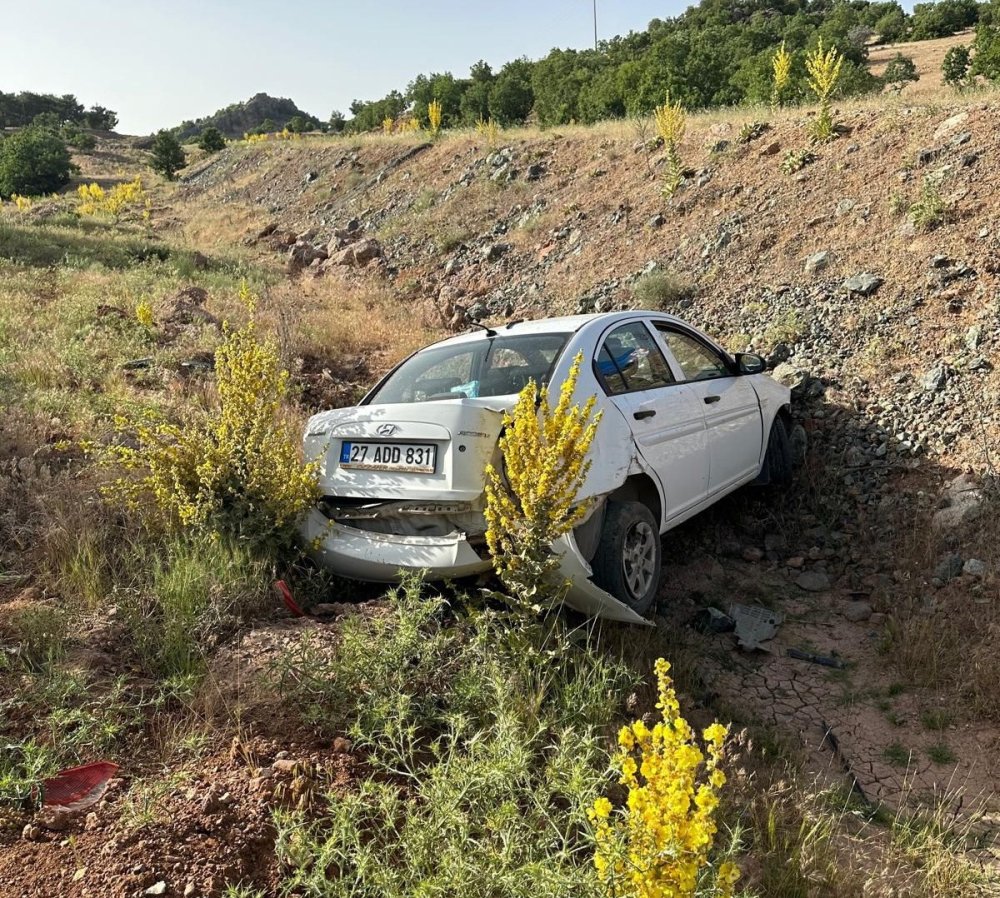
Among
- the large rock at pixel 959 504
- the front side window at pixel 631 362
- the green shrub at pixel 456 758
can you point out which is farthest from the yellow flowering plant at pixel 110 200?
the large rock at pixel 959 504

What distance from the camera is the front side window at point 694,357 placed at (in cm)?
458

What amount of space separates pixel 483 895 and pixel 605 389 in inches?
98.2

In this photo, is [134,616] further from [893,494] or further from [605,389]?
[893,494]

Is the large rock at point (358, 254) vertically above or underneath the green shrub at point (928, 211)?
above

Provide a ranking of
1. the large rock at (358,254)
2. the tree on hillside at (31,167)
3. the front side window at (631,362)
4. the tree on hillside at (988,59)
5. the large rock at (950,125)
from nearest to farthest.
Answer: the front side window at (631,362) < the large rock at (950,125) < the large rock at (358,254) < the tree on hillside at (988,59) < the tree on hillside at (31,167)

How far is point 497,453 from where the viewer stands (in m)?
3.27

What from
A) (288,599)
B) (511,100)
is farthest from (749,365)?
(511,100)

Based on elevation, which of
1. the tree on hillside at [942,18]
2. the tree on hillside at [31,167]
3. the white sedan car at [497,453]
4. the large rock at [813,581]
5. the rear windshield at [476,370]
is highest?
the tree on hillside at [942,18]

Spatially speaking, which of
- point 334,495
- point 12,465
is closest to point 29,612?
point 334,495

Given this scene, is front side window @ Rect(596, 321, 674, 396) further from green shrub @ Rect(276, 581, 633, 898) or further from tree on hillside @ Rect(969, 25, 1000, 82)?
tree on hillside @ Rect(969, 25, 1000, 82)

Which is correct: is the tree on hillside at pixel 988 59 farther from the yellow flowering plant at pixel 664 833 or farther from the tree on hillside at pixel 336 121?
the tree on hillside at pixel 336 121

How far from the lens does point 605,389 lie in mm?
3746

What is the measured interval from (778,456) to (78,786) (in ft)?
15.9

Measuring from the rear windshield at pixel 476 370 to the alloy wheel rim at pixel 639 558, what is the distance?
36.7 inches
